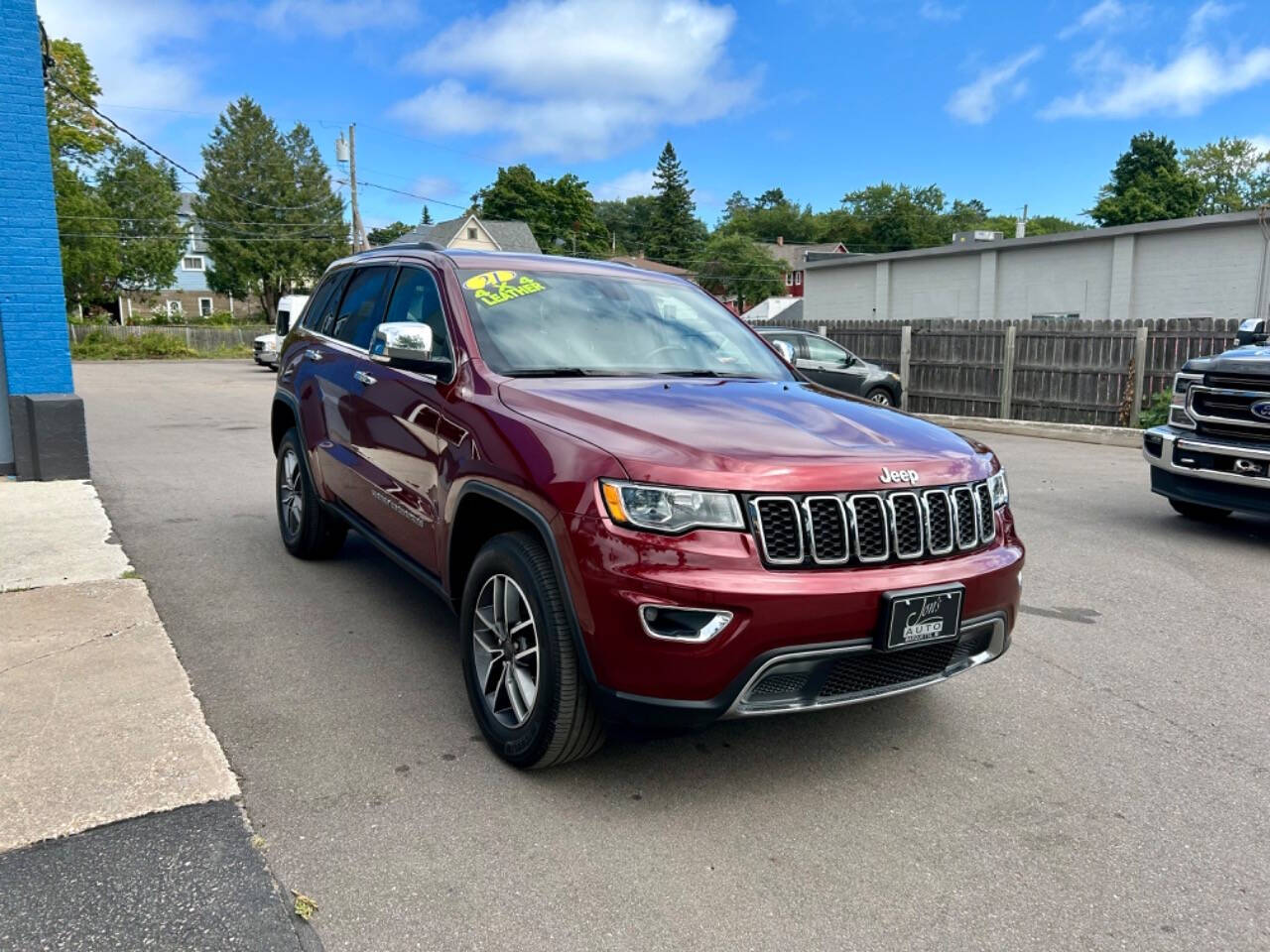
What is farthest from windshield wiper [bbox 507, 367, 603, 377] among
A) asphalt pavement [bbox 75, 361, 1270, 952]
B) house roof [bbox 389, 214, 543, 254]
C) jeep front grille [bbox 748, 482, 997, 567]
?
A: house roof [bbox 389, 214, 543, 254]

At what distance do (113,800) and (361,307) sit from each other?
9.66 ft

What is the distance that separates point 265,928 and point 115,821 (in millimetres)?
814

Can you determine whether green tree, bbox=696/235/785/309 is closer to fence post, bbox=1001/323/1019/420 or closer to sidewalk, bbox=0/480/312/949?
fence post, bbox=1001/323/1019/420

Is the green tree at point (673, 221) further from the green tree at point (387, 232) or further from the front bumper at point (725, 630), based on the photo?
the front bumper at point (725, 630)

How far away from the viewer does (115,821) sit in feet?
9.51

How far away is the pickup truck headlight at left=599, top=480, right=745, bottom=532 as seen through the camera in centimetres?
278

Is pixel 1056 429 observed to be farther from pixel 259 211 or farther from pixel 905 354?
pixel 259 211

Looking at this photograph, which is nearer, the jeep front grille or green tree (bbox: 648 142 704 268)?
the jeep front grille

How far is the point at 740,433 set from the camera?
122 inches

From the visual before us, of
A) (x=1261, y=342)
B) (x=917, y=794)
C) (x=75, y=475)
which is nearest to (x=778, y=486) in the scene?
(x=917, y=794)

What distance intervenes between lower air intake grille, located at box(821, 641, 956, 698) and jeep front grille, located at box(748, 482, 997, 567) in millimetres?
308

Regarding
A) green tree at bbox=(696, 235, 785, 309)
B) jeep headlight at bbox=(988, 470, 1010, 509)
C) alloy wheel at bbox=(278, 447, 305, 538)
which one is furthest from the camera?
green tree at bbox=(696, 235, 785, 309)

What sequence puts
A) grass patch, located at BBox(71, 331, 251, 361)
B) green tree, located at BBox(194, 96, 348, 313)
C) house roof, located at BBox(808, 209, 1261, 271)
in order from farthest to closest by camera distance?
green tree, located at BBox(194, 96, 348, 313)
grass patch, located at BBox(71, 331, 251, 361)
house roof, located at BBox(808, 209, 1261, 271)

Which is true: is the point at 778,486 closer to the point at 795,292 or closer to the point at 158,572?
the point at 158,572
